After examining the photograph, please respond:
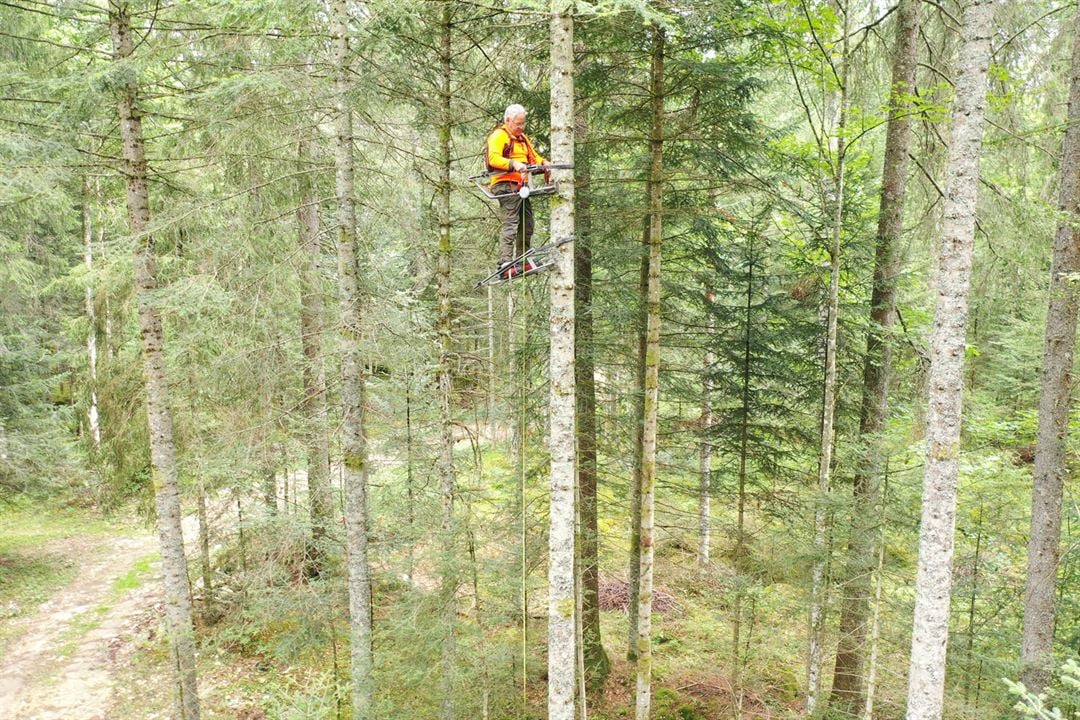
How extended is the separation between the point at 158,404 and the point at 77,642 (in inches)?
350

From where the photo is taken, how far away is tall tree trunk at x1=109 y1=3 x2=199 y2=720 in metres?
8.05

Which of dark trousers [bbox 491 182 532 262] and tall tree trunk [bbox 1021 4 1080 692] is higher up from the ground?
dark trousers [bbox 491 182 532 262]

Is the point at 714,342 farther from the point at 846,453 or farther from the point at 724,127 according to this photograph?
the point at 724,127

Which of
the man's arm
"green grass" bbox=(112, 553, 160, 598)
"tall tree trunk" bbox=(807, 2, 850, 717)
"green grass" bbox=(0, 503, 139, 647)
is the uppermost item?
the man's arm

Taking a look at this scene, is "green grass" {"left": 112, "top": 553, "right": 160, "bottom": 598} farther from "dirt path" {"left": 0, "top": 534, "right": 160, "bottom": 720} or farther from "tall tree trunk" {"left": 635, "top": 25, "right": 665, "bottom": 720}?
"tall tree trunk" {"left": 635, "top": 25, "right": 665, "bottom": 720}

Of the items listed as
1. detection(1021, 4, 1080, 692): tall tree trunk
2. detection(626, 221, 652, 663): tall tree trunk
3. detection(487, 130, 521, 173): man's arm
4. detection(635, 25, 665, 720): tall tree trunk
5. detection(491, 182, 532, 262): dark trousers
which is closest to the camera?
detection(487, 130, 521, 173): man's arm

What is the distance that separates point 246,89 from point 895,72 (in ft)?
28.3

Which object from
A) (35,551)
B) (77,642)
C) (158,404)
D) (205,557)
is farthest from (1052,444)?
(35,551)

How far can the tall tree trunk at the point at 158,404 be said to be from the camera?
26.4ft

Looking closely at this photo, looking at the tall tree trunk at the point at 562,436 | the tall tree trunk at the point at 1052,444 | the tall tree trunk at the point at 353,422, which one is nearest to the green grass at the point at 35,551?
the tall tree trunk at the point at 353,422

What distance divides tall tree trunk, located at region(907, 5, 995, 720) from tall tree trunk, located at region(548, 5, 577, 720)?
3.07 metres

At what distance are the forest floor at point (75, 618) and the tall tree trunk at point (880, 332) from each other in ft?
41.1

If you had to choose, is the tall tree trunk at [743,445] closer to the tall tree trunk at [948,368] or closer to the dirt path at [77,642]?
the tall tree trunk at [948,368]

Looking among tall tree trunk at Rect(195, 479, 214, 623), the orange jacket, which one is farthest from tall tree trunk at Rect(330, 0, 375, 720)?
tall tree trunk at Rect(195, 479, 214, 623)
